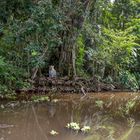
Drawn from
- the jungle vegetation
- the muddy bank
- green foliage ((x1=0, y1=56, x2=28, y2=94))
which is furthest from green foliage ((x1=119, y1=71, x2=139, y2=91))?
green foliage ((x1=0, y1=56, x2=28, y2=94))

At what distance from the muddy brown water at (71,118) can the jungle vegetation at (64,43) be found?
1.32 m

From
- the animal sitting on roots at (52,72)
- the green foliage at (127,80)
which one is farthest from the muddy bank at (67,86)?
the green foliage at (127,80)

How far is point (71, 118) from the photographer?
7.30 metres

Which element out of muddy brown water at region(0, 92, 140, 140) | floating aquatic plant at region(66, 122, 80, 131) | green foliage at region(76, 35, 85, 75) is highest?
green foliage at region(76, 35, 85, 75)

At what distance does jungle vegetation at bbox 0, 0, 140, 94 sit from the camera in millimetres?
9016

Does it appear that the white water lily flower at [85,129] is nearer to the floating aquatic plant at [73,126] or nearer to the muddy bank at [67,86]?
the floating aquatic plant at [73,126]

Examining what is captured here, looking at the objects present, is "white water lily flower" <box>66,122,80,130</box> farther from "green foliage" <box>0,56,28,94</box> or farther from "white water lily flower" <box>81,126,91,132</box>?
"green foliage" <box>0,56,28,94</box>

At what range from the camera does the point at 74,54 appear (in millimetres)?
10977

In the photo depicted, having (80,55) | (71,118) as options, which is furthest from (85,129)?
(80,55)

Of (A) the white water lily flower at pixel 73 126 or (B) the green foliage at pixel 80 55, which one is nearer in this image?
(A) the white water lily flower at pixel 73 126

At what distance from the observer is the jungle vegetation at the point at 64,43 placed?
9.02 m

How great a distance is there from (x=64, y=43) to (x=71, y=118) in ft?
12.8

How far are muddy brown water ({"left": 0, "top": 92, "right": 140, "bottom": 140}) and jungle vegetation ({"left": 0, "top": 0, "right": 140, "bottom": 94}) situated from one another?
1.32 metres

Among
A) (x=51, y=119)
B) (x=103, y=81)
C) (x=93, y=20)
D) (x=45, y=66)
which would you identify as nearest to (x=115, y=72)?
(x=103, y=81)
